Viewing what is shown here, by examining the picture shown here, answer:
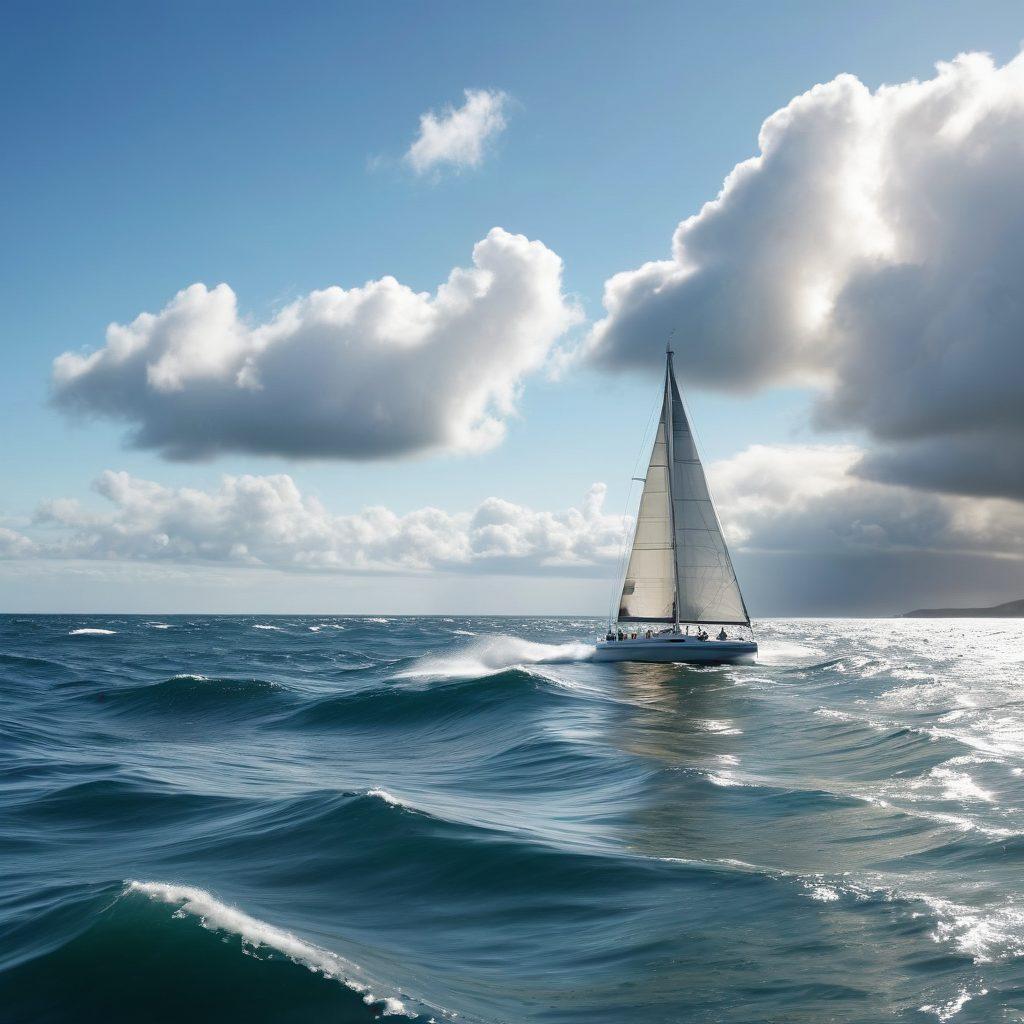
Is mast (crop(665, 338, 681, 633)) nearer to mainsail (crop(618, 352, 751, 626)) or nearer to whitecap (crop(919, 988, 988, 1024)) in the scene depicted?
mainsail (crop(618, 352, 751, 626))

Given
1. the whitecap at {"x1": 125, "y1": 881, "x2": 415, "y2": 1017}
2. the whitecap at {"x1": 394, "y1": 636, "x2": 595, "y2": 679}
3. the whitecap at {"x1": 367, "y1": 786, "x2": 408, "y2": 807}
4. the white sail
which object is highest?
the white sail

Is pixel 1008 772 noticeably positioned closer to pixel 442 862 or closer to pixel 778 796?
pixel 778 796

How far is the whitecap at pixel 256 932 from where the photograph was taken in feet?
25.6

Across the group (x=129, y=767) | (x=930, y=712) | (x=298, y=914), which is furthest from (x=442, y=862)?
(x=930, y=712)

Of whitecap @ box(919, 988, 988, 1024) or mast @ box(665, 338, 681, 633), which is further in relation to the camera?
mast @ box(665, 338, 681, 633)

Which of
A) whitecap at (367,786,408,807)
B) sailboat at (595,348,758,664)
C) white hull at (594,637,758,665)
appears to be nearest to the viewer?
whitecap at (367,786,408,807)

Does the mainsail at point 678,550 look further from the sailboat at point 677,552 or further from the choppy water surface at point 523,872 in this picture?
the choppy water surface at point 523,872

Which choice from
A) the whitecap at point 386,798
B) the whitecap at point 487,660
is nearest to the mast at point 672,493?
the whitecap at point 487,660

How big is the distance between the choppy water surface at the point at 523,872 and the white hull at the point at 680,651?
16.8 meters

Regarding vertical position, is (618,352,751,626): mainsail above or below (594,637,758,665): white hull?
above

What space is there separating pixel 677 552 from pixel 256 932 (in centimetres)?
4486

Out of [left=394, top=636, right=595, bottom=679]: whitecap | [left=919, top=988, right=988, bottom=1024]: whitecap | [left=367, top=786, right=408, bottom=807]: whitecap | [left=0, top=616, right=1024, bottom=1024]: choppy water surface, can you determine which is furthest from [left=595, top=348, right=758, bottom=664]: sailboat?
[left=919, top=988, right=988, bottom=1024]: whitecap

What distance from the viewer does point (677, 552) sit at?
51.8 metres

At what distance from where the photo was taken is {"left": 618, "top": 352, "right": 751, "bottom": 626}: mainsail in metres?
51.6
